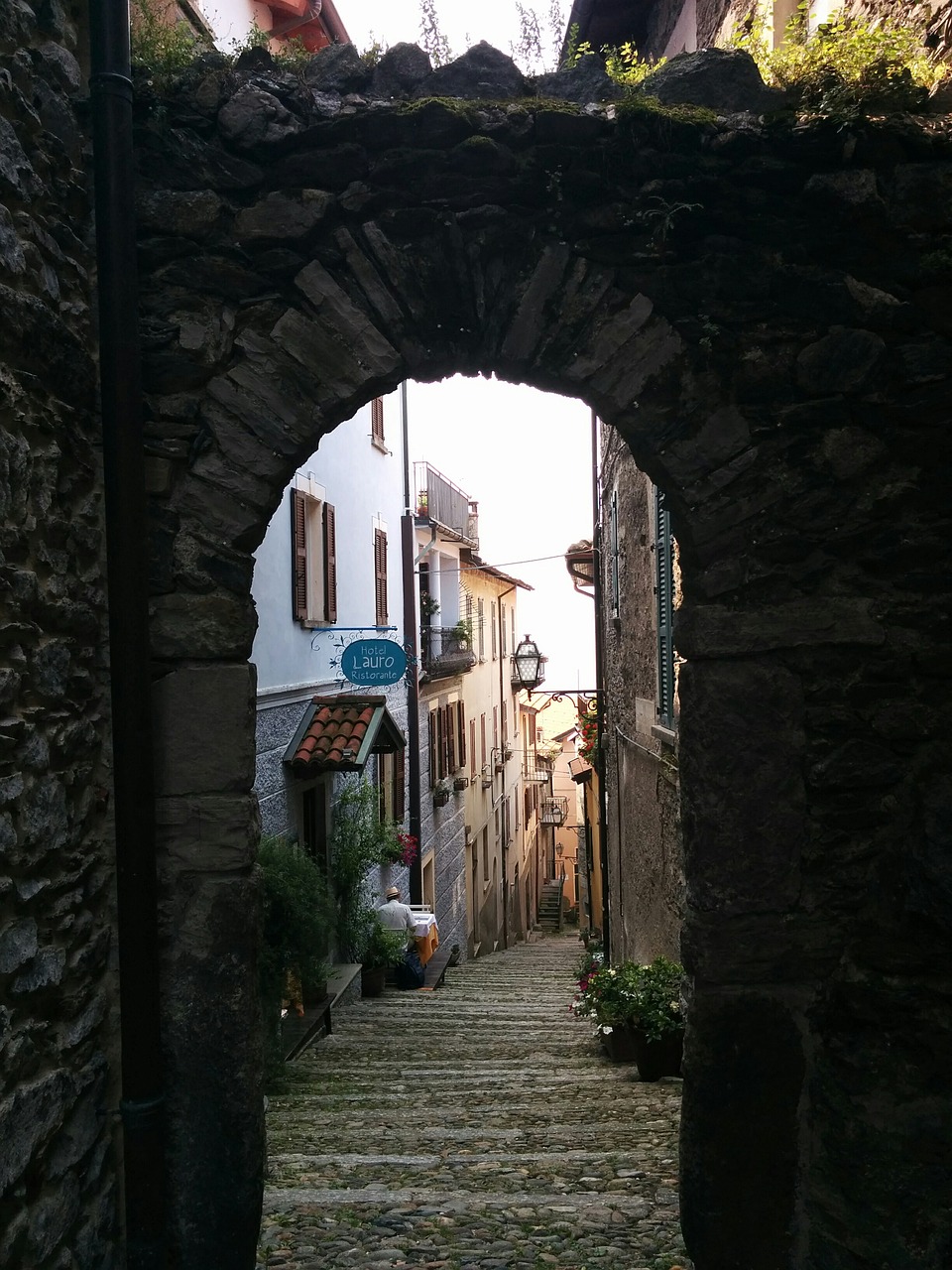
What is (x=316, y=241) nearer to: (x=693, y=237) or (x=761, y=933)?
(x=693, y=237)

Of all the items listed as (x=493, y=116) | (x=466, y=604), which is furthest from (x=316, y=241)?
(x=466, y=604)

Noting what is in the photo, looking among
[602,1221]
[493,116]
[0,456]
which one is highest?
[493,116]

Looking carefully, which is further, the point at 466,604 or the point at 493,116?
the point at 466,604

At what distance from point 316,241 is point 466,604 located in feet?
53.7

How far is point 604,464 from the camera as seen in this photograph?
10906 millimetres

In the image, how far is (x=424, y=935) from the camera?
11555 mm

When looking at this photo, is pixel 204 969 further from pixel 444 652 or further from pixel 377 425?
pixel 444 652

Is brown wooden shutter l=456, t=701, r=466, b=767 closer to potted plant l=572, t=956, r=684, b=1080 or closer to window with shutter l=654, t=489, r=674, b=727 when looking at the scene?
window with shutter l=654, t=489, r=674, b=727

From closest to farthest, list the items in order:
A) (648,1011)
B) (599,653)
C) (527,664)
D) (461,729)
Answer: (648,1011) < (599,653) < (527,664) < (461,729)

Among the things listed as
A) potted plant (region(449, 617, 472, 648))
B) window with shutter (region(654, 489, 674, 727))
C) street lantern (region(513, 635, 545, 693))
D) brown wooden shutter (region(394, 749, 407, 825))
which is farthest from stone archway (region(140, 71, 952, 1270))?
potted plant (region(449, 617, 472, 648))

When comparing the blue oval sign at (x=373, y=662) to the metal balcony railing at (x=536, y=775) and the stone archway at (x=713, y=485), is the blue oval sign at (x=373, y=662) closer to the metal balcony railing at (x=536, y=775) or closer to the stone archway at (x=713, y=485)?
the stone archway at (x=713, y=485)

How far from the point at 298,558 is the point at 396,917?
4261 millimetres

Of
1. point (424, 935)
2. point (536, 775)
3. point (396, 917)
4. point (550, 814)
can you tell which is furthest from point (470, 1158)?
point (536, 775)

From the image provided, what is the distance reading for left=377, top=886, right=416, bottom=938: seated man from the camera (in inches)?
429
